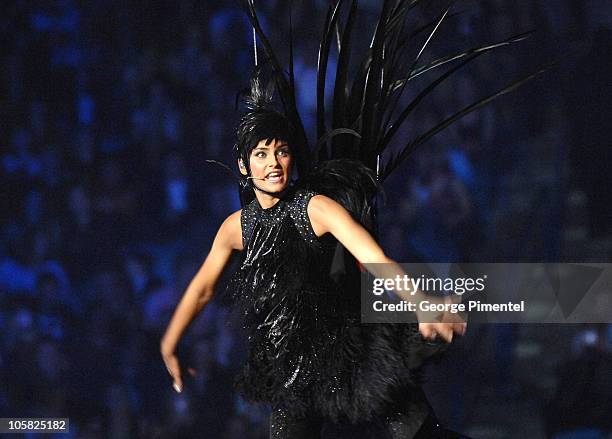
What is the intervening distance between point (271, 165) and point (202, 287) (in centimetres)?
38

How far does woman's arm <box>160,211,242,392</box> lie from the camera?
7.51 feet

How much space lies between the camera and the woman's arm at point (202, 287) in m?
2.29

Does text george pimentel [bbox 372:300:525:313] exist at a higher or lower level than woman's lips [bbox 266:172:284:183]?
lower

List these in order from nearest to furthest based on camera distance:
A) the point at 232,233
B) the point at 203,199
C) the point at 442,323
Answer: the point at 442,323, the point at 232,233, the point at 203,199

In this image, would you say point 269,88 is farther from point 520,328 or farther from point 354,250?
point 520,328

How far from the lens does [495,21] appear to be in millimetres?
2877

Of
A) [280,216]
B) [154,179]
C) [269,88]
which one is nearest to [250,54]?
[154,179]

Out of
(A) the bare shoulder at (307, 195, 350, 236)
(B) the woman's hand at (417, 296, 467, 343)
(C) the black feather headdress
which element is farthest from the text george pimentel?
(C) the black feather headdress

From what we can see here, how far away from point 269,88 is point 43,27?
101 centimetres

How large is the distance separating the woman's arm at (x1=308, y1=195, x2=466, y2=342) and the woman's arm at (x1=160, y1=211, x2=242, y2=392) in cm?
23

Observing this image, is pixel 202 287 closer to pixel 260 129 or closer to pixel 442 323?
pixel 260 129

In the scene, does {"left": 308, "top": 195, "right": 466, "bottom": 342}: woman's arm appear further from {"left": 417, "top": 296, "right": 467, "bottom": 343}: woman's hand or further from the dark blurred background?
the dark blurred background

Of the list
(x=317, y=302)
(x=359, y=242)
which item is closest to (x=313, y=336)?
(x=317, y=302)

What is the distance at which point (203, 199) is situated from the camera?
2.90 m
